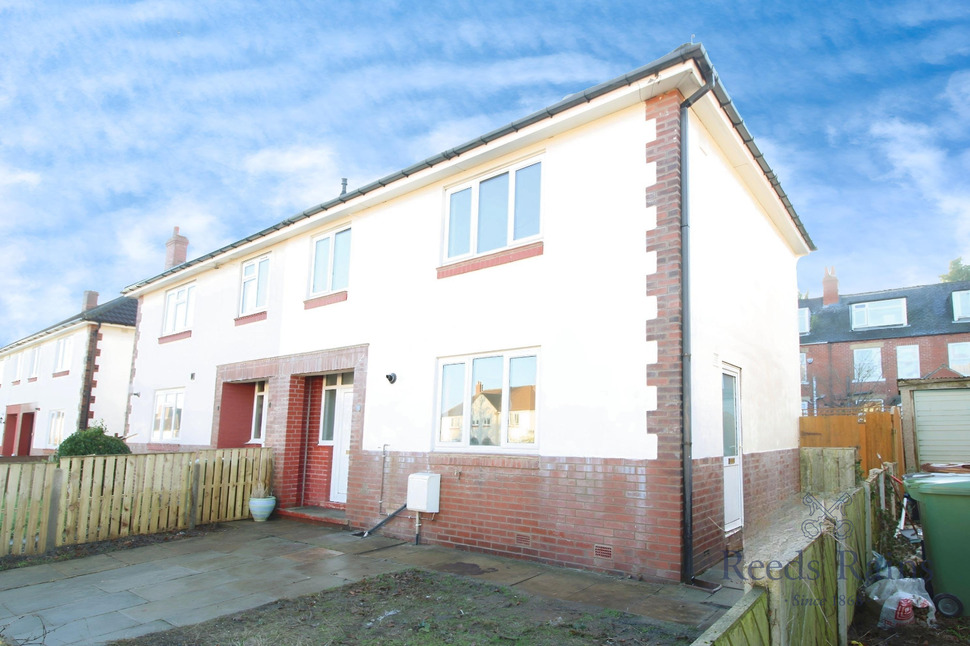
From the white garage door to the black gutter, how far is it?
19.3 ft

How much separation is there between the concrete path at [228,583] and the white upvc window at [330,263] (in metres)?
4.39

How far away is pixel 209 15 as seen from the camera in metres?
11.6

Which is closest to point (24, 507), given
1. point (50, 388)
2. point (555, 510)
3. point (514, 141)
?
point (555, 510)

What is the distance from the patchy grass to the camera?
4375mm

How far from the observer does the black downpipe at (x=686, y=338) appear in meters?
5.92

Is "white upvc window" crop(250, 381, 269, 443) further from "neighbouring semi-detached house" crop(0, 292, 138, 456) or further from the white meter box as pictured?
"neighbouring semi-detached house" crop(0, 292, 138, 456)

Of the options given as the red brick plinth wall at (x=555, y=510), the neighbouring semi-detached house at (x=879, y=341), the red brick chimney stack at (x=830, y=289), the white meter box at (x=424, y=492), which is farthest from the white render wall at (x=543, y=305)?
the red brick chimney stack at (x=830, y=289)

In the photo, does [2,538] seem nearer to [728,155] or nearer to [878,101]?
[728,155]

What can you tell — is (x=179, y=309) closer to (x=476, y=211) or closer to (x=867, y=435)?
(x=476, y=211)

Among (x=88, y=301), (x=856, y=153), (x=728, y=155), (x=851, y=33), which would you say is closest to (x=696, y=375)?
(x=728, y=155)

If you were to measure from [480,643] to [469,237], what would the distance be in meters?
5.58

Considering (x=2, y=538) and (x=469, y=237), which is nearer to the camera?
(x=2, y=538)

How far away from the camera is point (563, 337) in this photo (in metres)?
7.14

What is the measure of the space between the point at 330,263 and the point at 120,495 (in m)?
4.95
